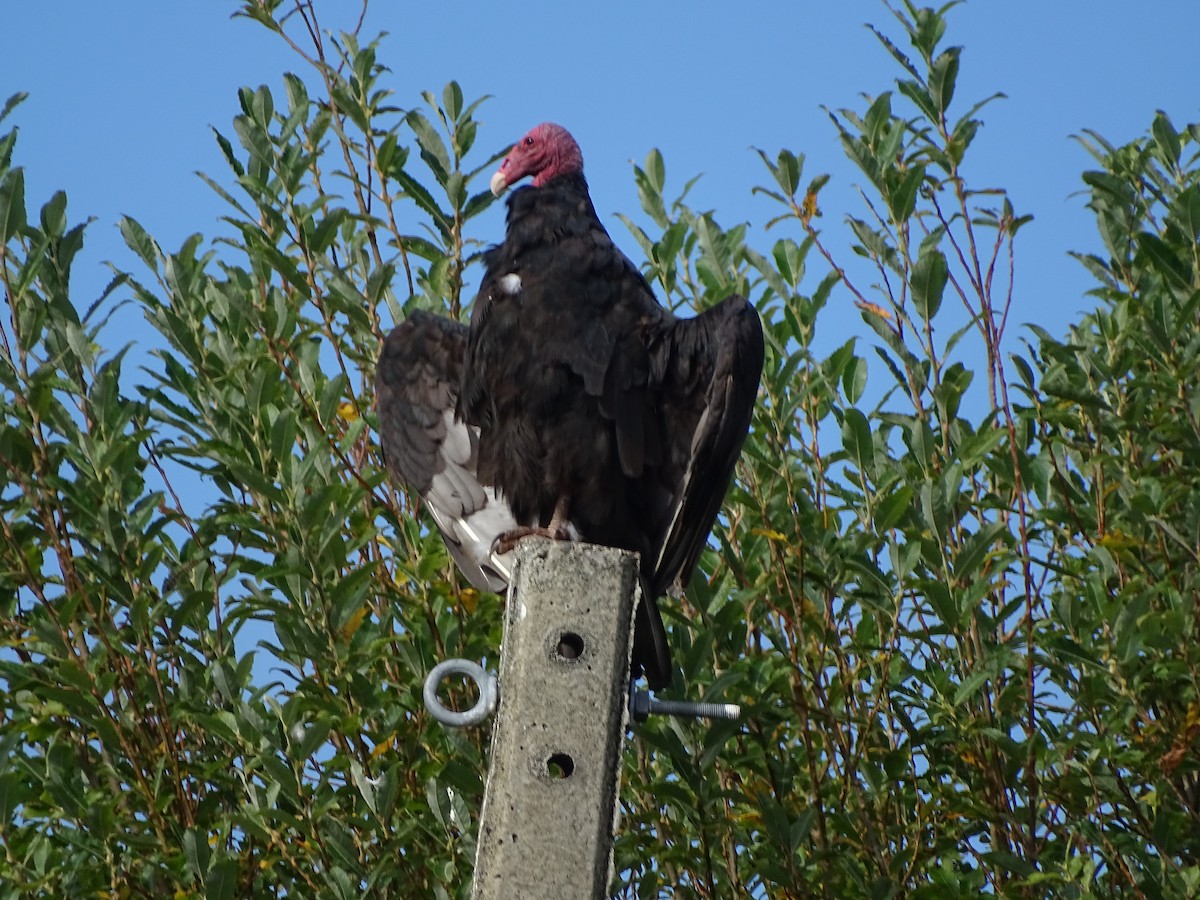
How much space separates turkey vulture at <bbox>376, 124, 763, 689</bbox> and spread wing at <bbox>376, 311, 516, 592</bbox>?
0.01 metres

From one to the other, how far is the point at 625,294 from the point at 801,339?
554 mm

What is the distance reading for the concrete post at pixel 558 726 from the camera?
259cm

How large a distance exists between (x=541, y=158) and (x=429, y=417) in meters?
0.96

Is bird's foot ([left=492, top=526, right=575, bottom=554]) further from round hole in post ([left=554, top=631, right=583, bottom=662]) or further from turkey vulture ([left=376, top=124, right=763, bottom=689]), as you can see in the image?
round hole in post ([left=554, top=631, right=583, bottom=662])

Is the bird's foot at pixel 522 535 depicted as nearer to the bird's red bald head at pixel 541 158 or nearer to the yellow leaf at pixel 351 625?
the yellow leaf at pixel 351 625

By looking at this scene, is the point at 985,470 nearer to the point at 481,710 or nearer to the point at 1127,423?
the point at 1127,423

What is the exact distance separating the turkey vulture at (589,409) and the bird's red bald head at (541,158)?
20.0 inches

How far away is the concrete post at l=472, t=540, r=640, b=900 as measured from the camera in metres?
2.59

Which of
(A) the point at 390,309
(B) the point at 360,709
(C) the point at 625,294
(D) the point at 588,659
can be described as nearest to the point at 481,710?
(D) the point at 588,659

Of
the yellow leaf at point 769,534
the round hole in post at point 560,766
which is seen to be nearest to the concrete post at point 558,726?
the round hole in post at point 560,766

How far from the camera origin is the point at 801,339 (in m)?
4.68

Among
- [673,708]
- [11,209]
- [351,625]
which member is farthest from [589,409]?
[11,209]

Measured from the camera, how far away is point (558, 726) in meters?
2.68

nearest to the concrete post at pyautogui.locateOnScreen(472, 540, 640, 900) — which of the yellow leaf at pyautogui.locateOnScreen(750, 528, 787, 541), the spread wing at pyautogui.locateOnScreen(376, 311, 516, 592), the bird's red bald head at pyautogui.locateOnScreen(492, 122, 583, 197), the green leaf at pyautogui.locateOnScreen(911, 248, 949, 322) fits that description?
the yellow leaf at pyautogui.locateOnScreen(750, 528, 787, 541)
